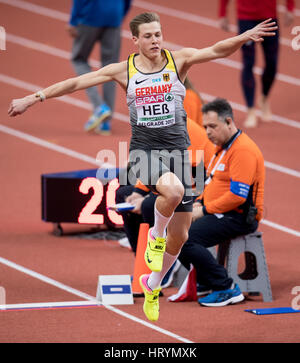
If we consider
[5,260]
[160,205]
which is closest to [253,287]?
[160,205]

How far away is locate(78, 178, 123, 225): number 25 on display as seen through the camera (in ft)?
28.1

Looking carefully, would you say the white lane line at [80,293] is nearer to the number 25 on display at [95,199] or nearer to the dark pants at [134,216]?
the dark pants at [134,216]

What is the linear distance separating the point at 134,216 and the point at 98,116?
476 cm

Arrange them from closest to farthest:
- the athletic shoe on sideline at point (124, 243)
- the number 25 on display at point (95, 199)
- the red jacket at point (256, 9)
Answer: the number 25 on display at point (95, 199)
the athletic shoe on sideline at point (124, 243)
the red jacket at point (256, 9)

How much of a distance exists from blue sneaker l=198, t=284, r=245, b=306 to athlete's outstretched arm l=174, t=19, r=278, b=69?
6.39 ft

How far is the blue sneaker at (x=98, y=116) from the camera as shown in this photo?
12062 millimetres

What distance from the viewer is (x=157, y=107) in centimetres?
603

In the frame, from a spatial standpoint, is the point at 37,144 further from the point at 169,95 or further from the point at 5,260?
the point at 169,95

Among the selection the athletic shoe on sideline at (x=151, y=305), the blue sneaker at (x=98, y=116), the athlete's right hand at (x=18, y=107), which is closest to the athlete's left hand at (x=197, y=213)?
the athletic shoe on sideline at (x=151, y=305)

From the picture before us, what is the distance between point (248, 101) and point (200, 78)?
212 cm

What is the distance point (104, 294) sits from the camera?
279 inches

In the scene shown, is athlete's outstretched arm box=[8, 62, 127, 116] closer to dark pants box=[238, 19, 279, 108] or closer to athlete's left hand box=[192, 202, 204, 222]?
athlete's left hand box=[192, 202, 204, 222]

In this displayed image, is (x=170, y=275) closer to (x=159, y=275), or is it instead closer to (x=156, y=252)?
(x=159, y=275)

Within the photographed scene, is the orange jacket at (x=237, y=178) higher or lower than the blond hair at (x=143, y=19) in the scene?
lower
